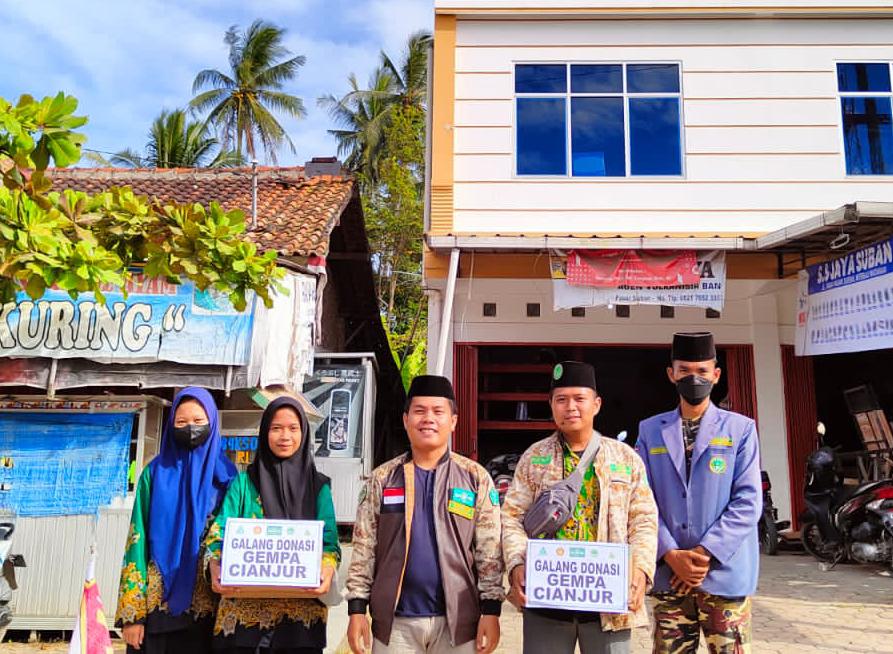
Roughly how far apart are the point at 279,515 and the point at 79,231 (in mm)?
1612

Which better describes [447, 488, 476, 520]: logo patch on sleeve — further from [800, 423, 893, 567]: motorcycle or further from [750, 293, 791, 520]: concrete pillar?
[750, 293, 791, 520]: concrete pillar

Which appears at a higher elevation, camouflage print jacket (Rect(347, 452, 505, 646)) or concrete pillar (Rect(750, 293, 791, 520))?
concrete pillar (Rect(750, 293, 791, 520))

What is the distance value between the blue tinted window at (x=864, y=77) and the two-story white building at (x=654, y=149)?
0.02 meters

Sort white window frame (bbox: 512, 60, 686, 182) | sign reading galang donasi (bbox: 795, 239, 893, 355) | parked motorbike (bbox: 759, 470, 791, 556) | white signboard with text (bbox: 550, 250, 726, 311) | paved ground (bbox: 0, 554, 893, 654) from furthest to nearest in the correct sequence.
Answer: white window frame (bbox: 512, 60, 686, 182) → parked motorbike (bbox: 759, 470, 791, 556) → white signboard with text (bbox: 550, 250, 726, 311) → sign reading galang donasi (bbox: 795, 239, 893, 355) → paved ground (bbox: 0, 554, 893, 654)

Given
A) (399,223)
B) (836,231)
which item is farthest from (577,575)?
(399,223)

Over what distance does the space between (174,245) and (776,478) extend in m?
8.43

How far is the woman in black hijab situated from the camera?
3.02 metres

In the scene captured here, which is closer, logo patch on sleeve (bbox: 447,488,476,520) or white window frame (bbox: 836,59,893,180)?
logo patch on sleeve (bbox: 447,488,476,520)

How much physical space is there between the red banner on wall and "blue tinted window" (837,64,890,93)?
11.3 ft

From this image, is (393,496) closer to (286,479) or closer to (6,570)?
(286,479)

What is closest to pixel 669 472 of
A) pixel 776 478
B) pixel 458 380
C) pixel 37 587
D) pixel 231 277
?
pixel 231 277

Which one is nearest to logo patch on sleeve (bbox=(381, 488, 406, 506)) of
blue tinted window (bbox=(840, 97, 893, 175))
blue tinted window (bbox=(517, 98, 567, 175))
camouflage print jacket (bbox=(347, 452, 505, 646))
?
camouflage print jacket (bbox=(347, 452, 505, 646))

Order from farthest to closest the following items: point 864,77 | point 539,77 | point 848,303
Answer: point 539,77 → point 864,77 → point 848,303

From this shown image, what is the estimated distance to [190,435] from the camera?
131 inches
